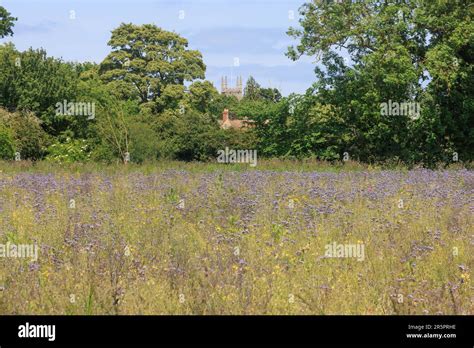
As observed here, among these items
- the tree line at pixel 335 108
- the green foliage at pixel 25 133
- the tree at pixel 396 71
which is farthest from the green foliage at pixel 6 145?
the tree at pixel 396 71

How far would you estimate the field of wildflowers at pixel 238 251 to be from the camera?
5211mm

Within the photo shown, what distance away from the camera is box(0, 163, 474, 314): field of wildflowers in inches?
205

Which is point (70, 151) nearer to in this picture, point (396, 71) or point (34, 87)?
point (34, 87)

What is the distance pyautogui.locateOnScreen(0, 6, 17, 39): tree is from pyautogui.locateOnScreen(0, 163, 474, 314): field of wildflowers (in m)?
39.3

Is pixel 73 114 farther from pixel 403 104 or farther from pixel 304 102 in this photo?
pixel 403 104

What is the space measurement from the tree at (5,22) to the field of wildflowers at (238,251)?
39306 mm

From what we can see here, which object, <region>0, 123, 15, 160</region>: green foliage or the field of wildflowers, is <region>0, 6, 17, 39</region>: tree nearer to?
<region>0, 123, 15, 160</region>: green foliage

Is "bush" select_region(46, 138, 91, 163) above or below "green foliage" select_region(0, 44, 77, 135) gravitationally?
below

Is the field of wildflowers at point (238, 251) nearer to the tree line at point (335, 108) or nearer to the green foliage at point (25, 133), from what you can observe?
the tree line at point (335, 108)

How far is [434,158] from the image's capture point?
28734 mm

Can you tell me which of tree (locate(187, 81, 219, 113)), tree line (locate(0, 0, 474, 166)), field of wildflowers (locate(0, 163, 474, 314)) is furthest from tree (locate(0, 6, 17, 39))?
field of wildflowers (locate(0, 163, 474, 314))

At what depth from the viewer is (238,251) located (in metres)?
6.34

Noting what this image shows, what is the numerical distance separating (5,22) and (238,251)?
45.0 m
